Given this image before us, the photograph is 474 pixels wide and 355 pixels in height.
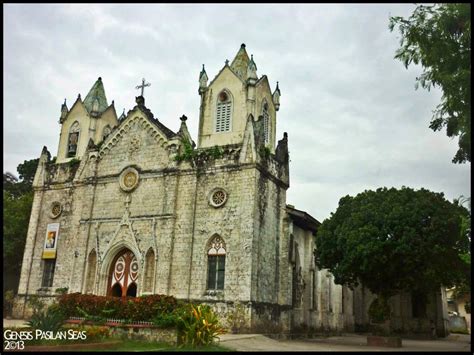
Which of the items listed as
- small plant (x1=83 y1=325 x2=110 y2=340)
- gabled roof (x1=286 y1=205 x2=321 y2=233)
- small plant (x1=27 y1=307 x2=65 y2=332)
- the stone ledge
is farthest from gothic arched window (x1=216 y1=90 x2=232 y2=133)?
small plant (x1=27 y1=307 x2=65 y2=332)

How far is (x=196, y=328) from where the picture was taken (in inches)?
665

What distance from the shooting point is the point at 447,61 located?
52.4 ft

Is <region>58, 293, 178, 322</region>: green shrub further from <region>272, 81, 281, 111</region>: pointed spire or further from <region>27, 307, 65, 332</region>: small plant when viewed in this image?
<region>272, 81, 281, 111</region>: pointed spire

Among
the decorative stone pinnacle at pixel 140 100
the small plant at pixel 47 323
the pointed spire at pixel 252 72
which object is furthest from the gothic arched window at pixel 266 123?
the small plant at pixel 47 323

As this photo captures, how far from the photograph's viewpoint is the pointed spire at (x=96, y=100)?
3219cm

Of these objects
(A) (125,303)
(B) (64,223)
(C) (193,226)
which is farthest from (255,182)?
(B) (64,223)

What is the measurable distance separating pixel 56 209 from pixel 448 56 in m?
23.7

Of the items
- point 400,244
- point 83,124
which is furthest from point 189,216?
point 83,124

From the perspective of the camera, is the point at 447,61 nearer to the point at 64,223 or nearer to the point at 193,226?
the point at 193,226

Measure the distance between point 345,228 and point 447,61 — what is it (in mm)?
9764

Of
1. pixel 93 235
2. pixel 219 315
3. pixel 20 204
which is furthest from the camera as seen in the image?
pixel 20 204

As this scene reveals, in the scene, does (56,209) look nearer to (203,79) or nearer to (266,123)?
(203,79)

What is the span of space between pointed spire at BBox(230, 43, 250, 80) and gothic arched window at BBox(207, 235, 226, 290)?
376 inches

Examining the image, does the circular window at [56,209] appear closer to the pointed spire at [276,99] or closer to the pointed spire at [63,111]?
the pointed spire at [63,111]
